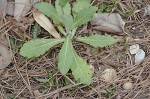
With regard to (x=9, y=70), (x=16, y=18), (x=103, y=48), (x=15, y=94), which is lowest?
(x=15, y=94)

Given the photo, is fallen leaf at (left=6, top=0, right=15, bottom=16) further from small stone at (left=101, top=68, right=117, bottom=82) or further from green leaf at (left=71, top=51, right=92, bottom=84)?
small stone at (left=101, top=68, right=117, bottom=82)

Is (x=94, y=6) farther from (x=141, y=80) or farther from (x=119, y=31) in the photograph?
(x=141, y=80)

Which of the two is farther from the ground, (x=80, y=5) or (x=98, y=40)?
(x=80, y=5)

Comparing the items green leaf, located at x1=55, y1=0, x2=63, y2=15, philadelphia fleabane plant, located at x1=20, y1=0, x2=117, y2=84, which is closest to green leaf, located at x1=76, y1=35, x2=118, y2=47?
philadelphia fleabane plant, located at x1=20, y1=0, x2=117, y2=84

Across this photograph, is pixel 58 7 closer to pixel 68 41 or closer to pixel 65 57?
pixel 68 41

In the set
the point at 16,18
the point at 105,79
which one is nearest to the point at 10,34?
the point at 16,18

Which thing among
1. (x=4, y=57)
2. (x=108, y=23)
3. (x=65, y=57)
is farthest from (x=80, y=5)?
(x=4, y=57)
